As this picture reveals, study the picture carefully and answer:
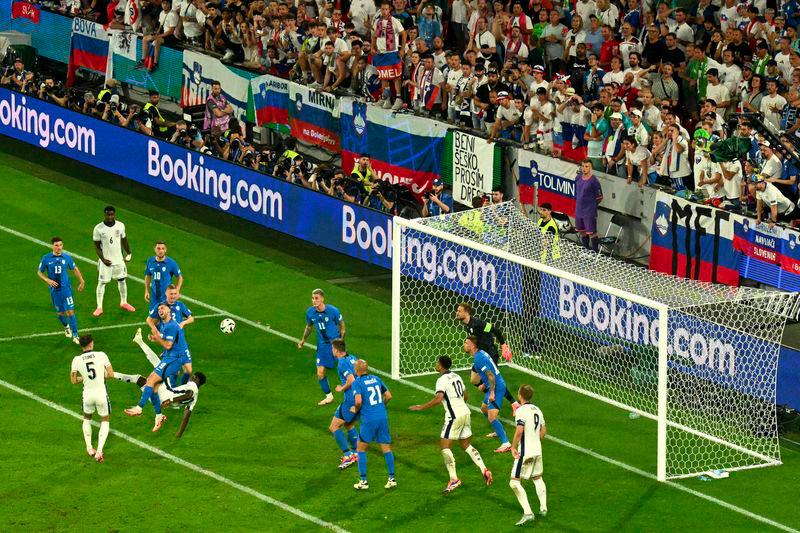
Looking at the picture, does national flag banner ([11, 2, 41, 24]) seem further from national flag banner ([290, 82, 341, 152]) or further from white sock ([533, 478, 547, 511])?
white sock ([533, 478, 547, 511])

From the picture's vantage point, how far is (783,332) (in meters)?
23.7

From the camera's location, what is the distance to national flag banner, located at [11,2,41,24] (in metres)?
40.1

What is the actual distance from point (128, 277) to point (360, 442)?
34.7ft

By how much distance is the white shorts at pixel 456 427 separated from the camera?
66.0 ft

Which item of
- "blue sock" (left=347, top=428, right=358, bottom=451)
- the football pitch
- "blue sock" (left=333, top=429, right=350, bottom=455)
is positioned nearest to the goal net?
the football pitch

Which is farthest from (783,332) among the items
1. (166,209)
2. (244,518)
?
(166,209)

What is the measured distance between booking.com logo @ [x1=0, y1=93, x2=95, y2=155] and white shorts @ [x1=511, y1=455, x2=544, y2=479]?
18675mm

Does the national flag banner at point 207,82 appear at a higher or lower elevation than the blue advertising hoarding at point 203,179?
higher

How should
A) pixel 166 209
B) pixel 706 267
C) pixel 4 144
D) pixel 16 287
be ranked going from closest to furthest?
pixel 706 267 < pixel 16 287 < pixel 166 209 < pixel 4 144

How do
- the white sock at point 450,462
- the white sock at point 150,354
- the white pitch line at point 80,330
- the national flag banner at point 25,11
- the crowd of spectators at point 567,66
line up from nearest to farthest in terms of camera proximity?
the white sock at point 450,462, the white sock at point 150,354, the white pitch line at point 80,330, the crowd of spectators at point 567,66, the national flag banner at point 25,11

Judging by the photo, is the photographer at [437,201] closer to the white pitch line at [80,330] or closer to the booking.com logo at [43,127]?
the white pitch line at [80,330]

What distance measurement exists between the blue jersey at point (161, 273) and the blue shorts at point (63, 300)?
1320mm

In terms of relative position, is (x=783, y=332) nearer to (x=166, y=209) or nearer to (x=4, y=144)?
(x=166, y=209)

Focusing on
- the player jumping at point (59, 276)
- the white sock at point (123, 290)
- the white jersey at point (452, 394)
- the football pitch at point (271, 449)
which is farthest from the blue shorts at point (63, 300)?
the white jersey at point (452, 394)
